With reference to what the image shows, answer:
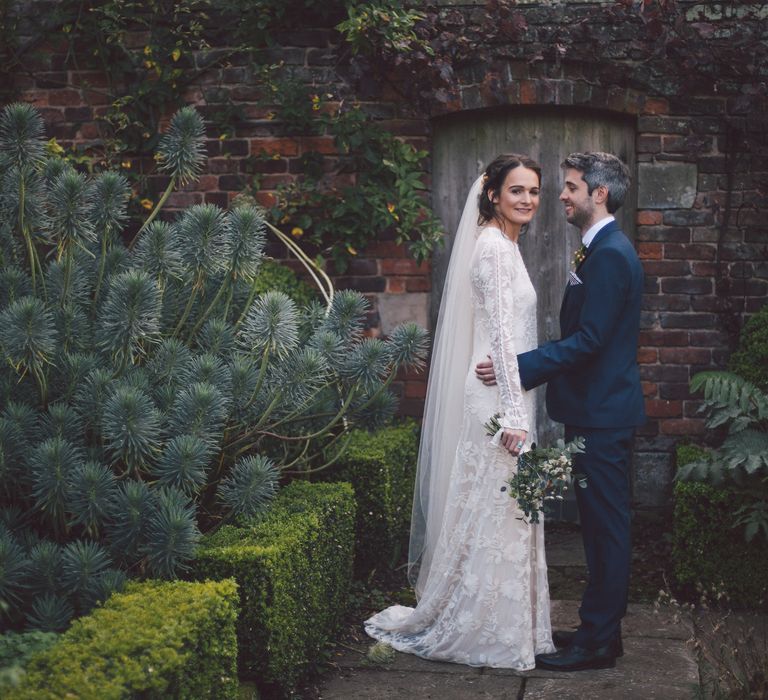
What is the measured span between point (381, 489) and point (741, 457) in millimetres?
1698

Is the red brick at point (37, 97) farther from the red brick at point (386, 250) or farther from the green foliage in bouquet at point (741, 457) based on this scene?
the green foliage in bouquet at point (741, 457)

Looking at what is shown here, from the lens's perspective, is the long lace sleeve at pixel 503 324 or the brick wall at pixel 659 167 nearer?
the long lace sleeve at pixel 503 324

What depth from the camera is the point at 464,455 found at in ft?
13.3

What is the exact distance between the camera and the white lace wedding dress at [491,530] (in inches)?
154

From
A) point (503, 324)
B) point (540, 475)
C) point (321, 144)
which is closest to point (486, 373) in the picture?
point (503, 324)

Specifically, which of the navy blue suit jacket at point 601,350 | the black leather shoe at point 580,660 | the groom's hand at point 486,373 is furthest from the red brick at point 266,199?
the black leather shoe at point 580,660

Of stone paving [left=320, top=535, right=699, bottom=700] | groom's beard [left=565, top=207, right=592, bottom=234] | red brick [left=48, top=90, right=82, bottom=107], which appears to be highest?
red brick [left=48, top=90, right=82, bottom=107]

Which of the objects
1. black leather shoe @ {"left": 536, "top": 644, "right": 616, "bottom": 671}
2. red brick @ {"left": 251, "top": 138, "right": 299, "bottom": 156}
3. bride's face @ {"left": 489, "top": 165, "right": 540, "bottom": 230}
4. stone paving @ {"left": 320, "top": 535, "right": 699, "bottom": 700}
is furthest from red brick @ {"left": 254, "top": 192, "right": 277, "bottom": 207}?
black leather shoe @ {"left": 536, "top": 644, "right": 616, "bottom": 671}

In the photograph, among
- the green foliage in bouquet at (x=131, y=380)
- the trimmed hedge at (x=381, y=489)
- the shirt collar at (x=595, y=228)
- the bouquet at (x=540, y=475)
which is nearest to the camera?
the green foliage in bouquet at (x=131, y=380)

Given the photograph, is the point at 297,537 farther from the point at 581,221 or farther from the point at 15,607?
the point at 581,221

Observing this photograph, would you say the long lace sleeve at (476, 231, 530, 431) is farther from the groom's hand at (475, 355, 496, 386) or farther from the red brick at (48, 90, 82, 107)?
the red brick at (48, 90, 82, 107)

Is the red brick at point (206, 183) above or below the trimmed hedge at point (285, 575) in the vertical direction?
above

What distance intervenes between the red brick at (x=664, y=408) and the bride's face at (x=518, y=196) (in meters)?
2.24

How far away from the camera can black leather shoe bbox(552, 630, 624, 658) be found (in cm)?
401
